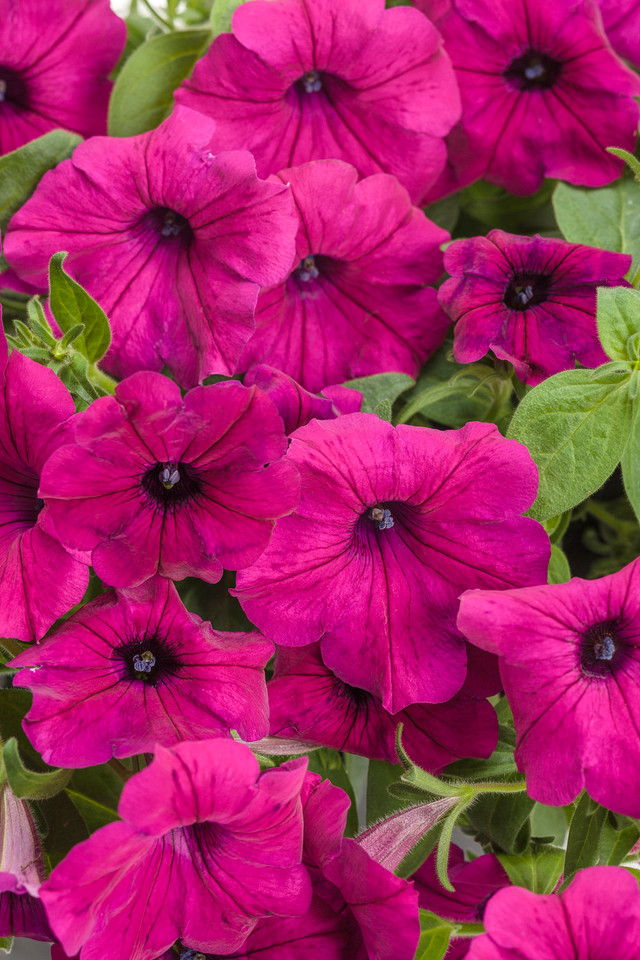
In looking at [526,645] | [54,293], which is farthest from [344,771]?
[54,293]

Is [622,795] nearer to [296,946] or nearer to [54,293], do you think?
[296,946]

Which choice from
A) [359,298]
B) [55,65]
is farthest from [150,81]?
[359,298]

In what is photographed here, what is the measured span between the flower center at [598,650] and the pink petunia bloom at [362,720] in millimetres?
72

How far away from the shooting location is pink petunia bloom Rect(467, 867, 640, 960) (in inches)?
17.5

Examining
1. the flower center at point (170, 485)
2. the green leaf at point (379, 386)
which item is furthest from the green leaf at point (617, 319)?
the flower center at point (170, 485)

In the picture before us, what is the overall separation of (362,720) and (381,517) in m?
0.12

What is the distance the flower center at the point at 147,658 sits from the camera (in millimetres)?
509

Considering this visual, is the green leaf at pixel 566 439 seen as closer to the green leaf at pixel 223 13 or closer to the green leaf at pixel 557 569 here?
the green leaf at pixel 557 569

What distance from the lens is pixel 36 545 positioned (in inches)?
19.5

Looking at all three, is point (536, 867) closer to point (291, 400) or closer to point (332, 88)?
point (291, 400)

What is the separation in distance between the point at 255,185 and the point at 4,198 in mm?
187

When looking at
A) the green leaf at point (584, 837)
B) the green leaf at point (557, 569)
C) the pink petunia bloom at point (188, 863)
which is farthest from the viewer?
the green leaf at point (557, 569)

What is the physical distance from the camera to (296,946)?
507 mm

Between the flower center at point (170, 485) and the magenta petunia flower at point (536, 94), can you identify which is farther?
the magenta petunia flower at point (536, 94)
